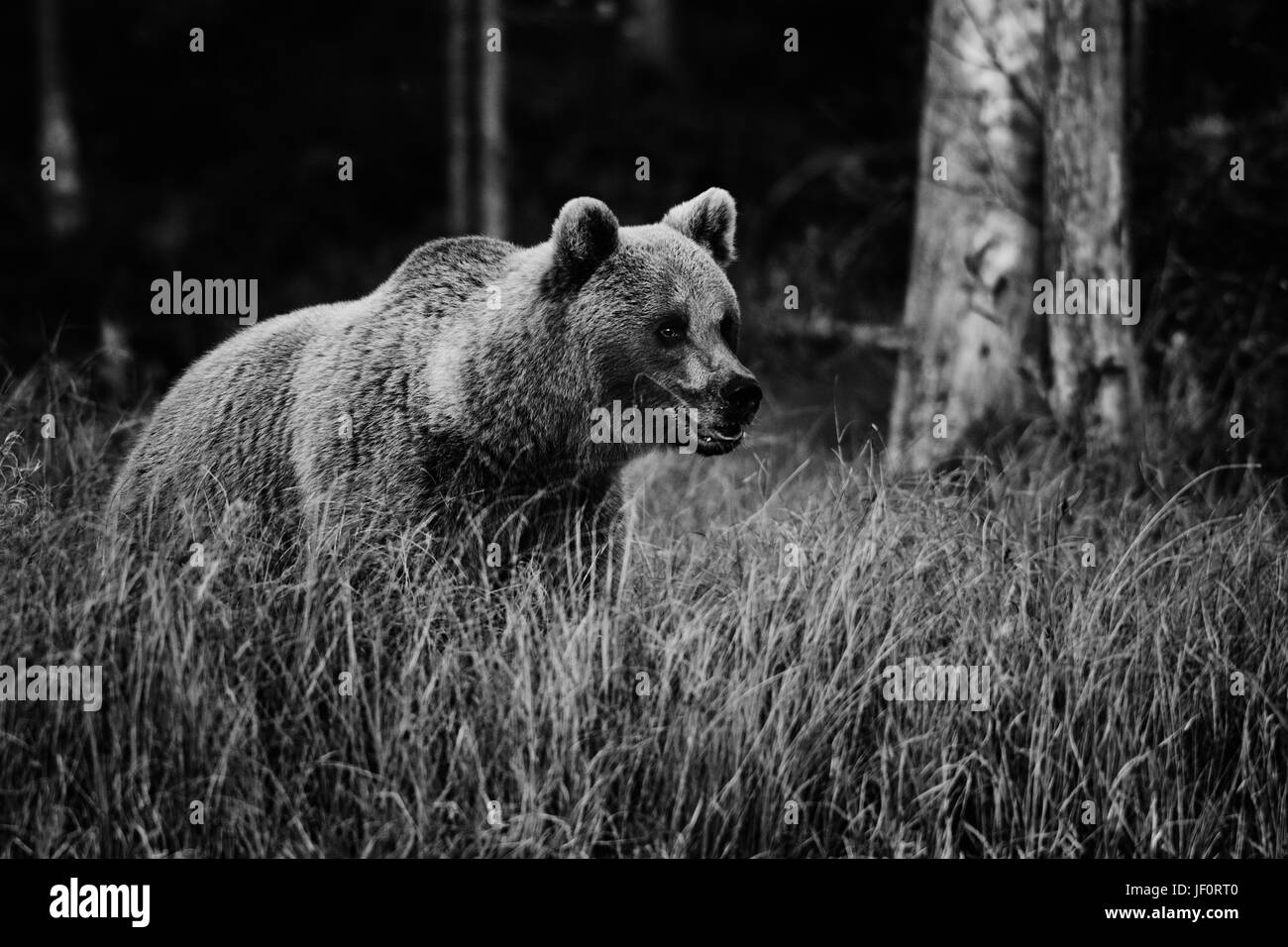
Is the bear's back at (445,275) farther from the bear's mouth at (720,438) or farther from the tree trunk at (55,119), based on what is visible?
the tree trunk at (55,119)

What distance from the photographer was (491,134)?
44.0ft

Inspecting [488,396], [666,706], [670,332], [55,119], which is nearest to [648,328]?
[670,332]

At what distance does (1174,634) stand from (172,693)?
3.02 metres

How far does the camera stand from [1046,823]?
12.5ft

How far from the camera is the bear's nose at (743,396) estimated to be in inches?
172

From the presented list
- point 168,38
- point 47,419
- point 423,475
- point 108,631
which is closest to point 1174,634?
point 423,475

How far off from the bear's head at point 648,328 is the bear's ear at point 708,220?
305 mm

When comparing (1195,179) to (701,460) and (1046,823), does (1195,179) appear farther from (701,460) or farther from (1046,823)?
(1046,823)

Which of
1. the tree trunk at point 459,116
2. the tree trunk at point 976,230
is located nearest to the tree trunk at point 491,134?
the tree trunk at point 459,116

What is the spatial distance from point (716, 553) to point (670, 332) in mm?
774

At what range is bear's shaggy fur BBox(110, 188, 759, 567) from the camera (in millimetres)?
4402

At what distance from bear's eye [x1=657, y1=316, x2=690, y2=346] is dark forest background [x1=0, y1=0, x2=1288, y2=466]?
280 centimetres

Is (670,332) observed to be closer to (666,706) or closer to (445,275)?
(445,275)
